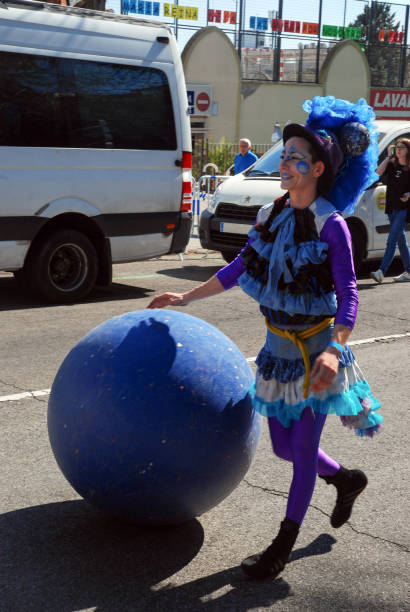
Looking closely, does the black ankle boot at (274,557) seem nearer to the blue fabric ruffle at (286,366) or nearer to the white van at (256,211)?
the blue fabric ruffle at (286,366)

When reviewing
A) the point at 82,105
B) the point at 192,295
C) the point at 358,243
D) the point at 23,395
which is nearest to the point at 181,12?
the point at 358,243

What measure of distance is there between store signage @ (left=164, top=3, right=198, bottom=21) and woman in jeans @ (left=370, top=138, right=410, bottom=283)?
22205 millimetres

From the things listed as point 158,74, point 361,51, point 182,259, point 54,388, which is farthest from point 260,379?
point 361,51

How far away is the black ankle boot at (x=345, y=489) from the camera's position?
11.8 ft

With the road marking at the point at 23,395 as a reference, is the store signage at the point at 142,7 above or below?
above

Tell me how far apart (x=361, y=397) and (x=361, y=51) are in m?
38.7

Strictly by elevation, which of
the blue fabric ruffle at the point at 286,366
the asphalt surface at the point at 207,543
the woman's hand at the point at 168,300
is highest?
the woman's hand at the point at 168,300

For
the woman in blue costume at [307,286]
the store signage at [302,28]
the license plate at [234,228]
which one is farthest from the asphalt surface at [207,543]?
the store signage at [302,28]

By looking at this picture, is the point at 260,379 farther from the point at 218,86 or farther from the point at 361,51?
the point at 361,51

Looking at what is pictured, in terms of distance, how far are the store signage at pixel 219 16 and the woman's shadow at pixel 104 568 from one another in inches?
1237

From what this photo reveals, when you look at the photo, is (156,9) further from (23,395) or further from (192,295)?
(192,295)

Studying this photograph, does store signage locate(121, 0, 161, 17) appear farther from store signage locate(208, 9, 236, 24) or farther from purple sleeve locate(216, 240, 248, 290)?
purple sleeve locate(216, 240, 248, 290)

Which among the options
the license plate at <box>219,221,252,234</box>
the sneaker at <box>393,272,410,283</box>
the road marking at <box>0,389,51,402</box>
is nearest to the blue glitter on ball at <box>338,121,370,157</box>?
the road marking at <box>0,389,51,402</box>

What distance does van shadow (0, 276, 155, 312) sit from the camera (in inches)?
352
